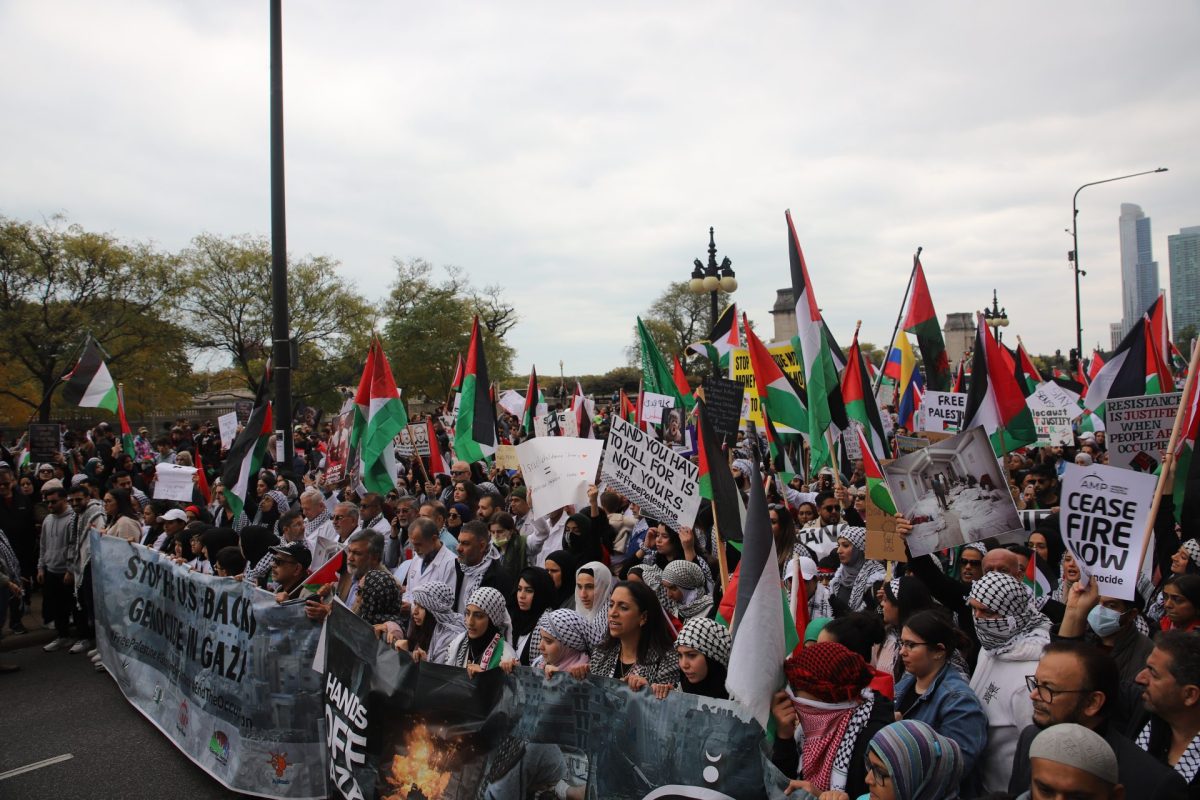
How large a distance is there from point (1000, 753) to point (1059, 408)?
10.8 meters

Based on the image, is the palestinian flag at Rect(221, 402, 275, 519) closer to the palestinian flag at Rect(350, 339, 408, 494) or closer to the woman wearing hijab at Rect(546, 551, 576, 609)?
the palestinian flag at Rect(350, 339, 408, 494)

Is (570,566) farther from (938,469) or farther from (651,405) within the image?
(651,405)

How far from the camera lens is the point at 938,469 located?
5629mm

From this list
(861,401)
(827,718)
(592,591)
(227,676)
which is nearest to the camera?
(827,718)

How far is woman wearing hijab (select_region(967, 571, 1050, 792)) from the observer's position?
3.57 meters

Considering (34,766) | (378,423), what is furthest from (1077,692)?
(378,423)

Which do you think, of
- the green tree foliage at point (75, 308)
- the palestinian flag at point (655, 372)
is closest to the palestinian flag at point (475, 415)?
the palestinian flag at point (655, 372)

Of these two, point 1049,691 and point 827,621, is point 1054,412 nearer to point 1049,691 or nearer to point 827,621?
point 827,621

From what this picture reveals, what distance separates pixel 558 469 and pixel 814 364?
99.3 inches

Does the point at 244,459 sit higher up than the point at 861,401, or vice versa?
the point at 861,401

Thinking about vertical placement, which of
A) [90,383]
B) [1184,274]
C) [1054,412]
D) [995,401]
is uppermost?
[1184,274]

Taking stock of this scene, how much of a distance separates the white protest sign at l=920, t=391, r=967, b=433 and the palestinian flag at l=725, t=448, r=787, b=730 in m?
8.05

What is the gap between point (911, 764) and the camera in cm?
282

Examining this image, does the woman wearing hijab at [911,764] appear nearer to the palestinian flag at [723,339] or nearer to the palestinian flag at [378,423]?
the palestinian flag at [378,423]
